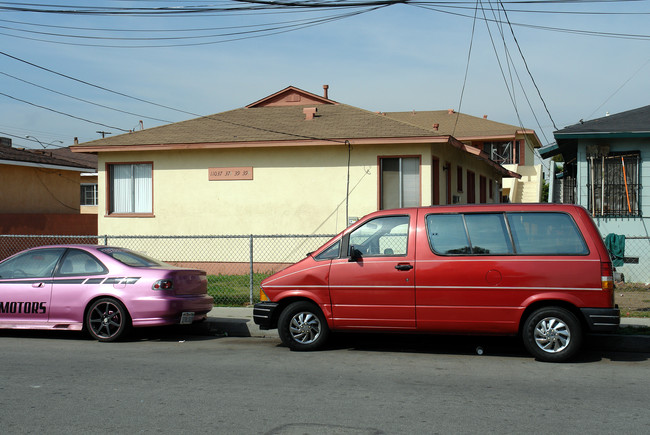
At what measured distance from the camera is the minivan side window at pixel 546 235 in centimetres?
782

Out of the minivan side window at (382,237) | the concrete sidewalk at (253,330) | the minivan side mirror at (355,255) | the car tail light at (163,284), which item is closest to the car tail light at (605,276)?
the concrete sidewalk at (253,330)

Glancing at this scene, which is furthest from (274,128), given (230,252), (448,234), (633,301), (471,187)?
(448,234)

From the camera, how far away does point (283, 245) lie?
690 inches

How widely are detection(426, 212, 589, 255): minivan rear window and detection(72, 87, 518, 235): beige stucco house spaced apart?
7.91m

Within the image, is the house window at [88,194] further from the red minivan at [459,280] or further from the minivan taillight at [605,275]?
the minivan taillight at [605,275]

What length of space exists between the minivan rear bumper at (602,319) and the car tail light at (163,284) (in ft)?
18.1

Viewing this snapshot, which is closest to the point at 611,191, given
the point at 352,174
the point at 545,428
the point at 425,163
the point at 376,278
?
the point at 425,163

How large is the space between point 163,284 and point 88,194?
25702mm

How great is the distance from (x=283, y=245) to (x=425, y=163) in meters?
4.28

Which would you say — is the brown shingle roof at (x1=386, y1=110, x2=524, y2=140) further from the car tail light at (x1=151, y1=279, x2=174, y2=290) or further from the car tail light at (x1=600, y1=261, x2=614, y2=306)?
the car tail light at (x1=600, y1=261, x2=614, y2=306)

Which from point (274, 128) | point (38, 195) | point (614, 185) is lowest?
point (614, 185)

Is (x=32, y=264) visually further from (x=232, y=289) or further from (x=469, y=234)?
(x=469, y=234)

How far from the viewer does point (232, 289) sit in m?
14.6

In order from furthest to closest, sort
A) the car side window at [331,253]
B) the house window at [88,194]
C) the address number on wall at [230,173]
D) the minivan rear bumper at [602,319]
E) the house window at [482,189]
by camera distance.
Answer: the house window at [88,194], the house window at [482,189], the address number on wall at [230,173], the car side window at [331,253], the minivan rear bumper at [602,319]
